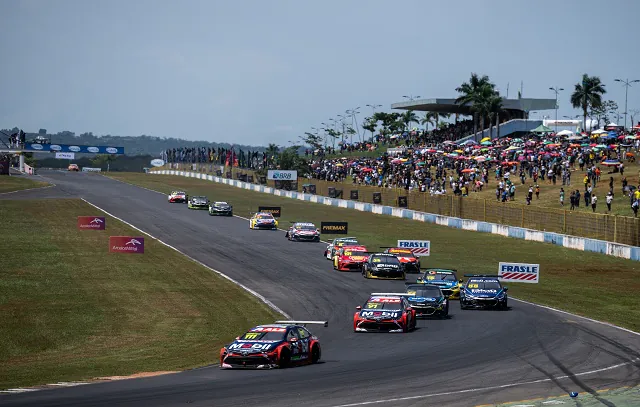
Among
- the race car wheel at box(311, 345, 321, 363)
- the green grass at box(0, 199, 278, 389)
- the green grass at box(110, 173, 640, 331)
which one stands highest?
the race car wheel at box(311, 345, 321, 363)

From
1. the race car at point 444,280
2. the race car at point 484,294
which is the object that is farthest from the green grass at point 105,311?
the race car at point 484,294

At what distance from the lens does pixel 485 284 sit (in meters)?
38.8

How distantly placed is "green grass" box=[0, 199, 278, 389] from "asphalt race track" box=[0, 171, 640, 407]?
7.18ft

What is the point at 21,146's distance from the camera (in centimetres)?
17688

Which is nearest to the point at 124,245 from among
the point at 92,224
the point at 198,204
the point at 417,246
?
the point at 92,224

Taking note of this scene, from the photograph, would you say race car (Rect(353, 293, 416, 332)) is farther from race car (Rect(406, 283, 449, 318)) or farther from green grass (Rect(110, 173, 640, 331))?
green grass (Rect(110, 173, 640, 331))

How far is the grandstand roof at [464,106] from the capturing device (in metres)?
150

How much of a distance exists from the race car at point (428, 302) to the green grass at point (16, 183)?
3288 inches

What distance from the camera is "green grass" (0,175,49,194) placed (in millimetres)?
113750

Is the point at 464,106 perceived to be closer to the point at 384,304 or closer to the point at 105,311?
the point at 105,311

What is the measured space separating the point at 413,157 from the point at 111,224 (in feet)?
147

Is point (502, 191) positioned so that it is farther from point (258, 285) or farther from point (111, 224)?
A: point (258, 285)

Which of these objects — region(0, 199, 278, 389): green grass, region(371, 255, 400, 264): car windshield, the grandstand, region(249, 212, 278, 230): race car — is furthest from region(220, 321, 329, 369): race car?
the grandstand

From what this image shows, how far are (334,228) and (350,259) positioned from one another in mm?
20413
